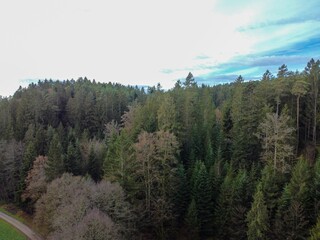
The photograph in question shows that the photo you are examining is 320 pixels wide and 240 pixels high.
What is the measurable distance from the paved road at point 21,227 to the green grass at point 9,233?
0.72 meters

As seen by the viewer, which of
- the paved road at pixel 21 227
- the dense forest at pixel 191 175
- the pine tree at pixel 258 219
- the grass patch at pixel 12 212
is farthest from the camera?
the grass patch at pixel 12 212

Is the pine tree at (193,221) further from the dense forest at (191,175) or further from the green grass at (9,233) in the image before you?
the green grass at (9,233)

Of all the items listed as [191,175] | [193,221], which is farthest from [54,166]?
[193,221]

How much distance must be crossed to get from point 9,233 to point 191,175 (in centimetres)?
2861

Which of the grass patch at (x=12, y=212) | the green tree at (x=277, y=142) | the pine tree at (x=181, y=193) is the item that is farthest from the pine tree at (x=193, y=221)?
the grass patch at (x=12, y=212)

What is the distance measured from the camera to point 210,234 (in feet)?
137

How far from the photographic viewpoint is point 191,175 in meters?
Answer: 44.9

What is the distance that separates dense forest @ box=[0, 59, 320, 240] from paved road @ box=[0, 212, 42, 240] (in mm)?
2937

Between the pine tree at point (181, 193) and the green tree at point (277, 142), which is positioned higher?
the green tree at point (277, 142)

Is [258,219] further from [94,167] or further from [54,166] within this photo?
[54,166]

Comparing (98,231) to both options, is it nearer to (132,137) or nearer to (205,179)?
(205,179)

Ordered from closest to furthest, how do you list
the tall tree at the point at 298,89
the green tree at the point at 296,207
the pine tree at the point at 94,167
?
the green tree at the point at 296,207 < the tall tree at the point at 298,89 < the pine tree at the point at 94,167

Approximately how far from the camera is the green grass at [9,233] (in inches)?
1789

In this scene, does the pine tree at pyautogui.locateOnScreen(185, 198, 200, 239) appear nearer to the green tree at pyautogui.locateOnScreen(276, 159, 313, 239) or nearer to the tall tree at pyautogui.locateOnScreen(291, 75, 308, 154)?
the green tree at pyautogui.locateOnScreen(276, 159, 313, 239)
